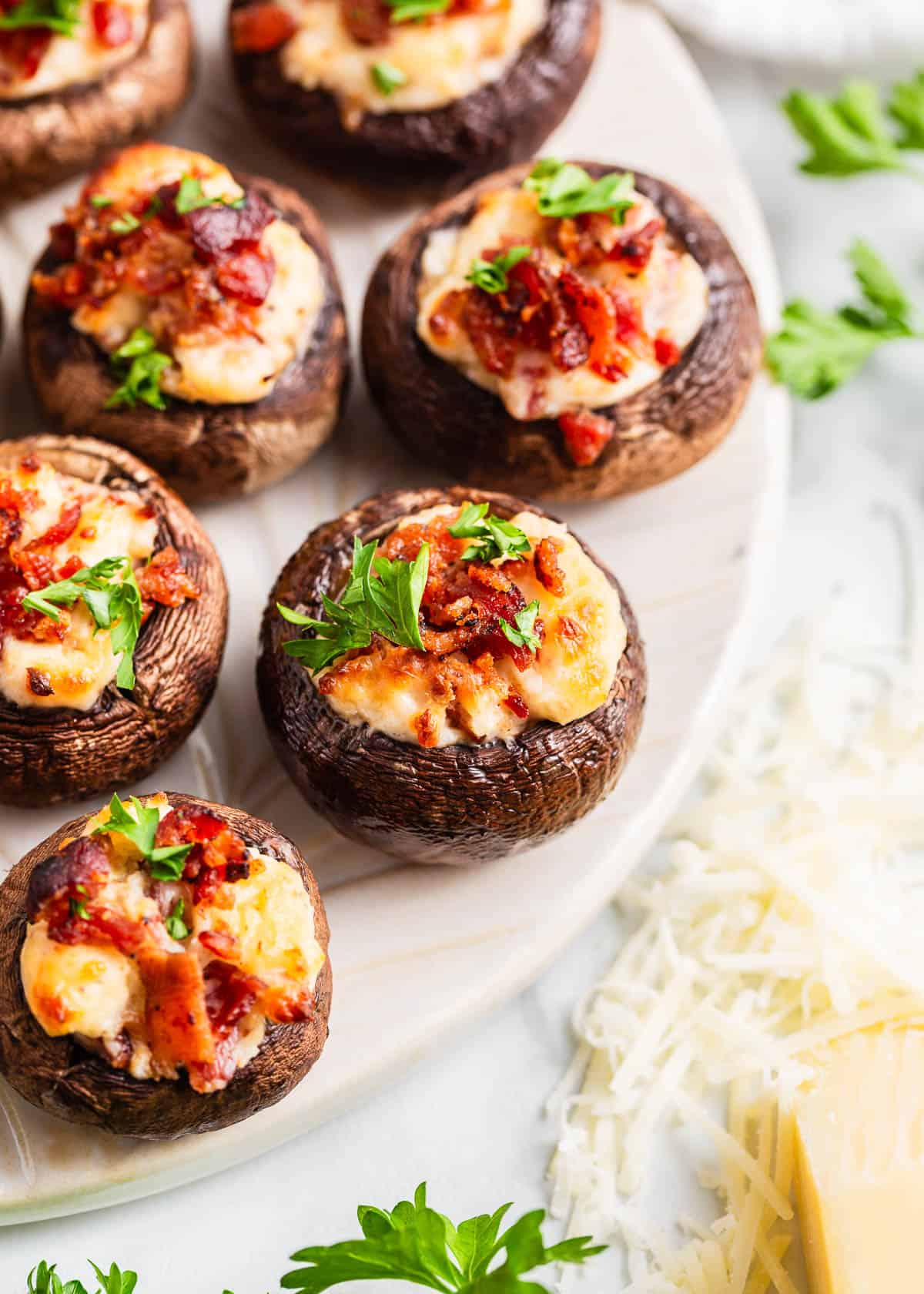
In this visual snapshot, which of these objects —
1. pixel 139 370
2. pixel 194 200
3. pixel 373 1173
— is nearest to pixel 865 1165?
pixel 373 1173

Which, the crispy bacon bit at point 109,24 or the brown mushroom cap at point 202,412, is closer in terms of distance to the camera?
the brown mushroom cap at point 202,412

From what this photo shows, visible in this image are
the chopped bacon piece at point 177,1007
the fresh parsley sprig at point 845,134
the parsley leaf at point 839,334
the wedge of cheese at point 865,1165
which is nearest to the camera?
the chopped bacon piece at point 177,1007

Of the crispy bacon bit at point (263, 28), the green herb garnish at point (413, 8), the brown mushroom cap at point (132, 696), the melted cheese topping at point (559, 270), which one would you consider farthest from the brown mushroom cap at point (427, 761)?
the crispy bacon bit at point (263, 28)

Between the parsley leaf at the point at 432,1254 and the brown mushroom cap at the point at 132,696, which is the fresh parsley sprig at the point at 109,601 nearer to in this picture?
the brown mushroom cap at the point at 132,696

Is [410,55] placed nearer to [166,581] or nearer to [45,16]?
[45,16]

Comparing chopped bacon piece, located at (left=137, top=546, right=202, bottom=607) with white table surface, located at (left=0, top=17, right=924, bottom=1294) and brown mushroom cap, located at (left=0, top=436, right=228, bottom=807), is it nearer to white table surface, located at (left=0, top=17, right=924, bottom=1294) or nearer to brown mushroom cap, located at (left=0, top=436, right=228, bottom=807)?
brown mushroom cap, located at (left=0, top=436, right=228, bottom=807)

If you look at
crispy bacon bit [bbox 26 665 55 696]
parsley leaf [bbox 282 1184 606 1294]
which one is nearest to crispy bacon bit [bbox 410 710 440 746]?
crispy bacon bit [bbox 26 665 55 696]

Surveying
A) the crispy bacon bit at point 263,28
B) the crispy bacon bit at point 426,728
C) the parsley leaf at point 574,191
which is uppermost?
the crispy bacon bit at point 263,28
